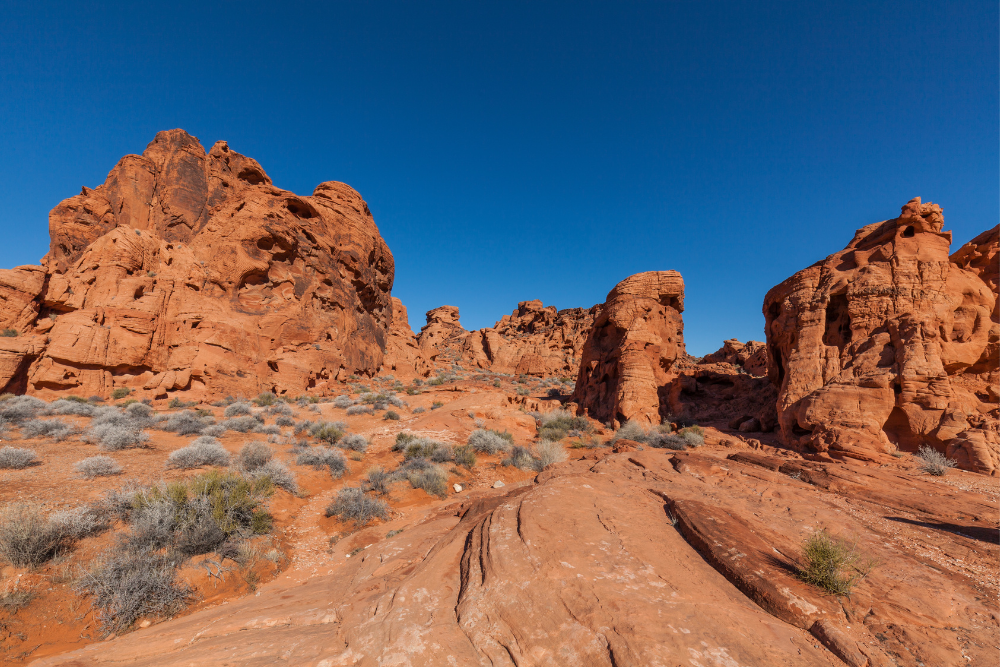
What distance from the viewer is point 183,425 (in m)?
10.0

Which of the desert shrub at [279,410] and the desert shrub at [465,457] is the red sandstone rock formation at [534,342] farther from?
the desert shrub at [465,457]

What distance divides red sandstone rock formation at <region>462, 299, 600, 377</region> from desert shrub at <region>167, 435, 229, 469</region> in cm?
3267

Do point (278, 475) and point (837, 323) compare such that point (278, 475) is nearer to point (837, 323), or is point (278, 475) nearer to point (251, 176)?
point (837, 323)

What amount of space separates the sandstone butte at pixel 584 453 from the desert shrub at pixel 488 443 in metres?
0.29

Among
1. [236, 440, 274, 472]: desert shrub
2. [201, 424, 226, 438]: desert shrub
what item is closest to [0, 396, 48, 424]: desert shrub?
[201, 424, 226, 438]: desert shrub

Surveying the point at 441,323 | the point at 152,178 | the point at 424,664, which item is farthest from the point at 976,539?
the point at 441,323

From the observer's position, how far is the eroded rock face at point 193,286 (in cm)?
1343

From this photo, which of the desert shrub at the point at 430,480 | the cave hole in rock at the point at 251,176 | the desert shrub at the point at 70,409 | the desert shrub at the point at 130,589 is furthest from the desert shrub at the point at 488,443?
the cave hole in rock at the point at 251,176

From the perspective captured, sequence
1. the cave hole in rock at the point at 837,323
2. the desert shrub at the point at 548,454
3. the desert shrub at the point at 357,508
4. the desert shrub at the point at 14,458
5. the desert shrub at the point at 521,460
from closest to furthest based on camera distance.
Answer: the desert shrub at the point at 14,458
the desert shrub at the point at 357,508
the desert shrub at the point at 521,460
the desert shrub at the point at 548,454
the cave hole in rock at the point at 837,323

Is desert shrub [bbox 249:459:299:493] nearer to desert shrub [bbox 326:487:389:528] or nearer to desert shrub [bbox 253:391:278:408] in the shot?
desert shrub [bbox 326:487:389:528]

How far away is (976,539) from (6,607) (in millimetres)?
10205

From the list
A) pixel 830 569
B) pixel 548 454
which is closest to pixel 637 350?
pixel 548 454

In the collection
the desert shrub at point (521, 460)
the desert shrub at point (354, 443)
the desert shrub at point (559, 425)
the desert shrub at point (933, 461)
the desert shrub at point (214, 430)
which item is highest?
the desert shrub at point (933, 461)

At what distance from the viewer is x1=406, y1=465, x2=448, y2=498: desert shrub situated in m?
8.09
